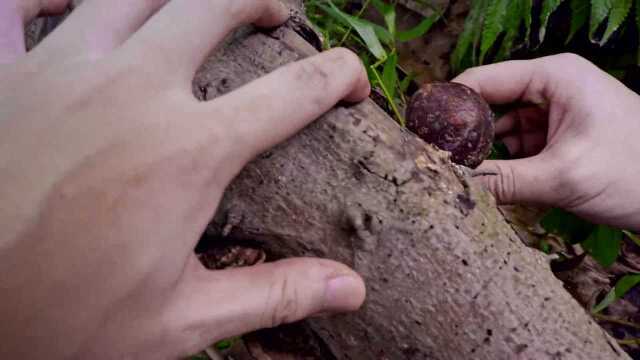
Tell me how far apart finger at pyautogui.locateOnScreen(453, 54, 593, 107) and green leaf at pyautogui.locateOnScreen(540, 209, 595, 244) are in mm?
611

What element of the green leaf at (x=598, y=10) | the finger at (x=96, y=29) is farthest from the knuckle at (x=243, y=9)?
the green leaf at (x=598, y=10)

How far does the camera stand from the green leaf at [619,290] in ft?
9.62

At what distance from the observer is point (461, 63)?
376cm

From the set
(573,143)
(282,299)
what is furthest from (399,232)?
(573,143)

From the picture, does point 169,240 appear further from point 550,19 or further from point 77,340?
point 550,19

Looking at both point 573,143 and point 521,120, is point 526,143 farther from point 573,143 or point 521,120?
point 573,143

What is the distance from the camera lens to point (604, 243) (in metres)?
2.98

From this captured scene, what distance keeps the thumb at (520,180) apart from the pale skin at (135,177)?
0.83m

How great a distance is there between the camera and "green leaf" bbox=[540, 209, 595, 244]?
120 inches

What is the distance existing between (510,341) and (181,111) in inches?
39.4

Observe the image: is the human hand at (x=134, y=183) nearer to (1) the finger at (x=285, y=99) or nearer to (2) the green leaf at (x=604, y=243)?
(1) the finger at (x=285, y=99)

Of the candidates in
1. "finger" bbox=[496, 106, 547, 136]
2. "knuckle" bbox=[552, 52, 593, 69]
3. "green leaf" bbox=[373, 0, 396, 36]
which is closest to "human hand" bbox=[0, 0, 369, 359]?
"knuckle" bbox=[552, 52, 593, 69]

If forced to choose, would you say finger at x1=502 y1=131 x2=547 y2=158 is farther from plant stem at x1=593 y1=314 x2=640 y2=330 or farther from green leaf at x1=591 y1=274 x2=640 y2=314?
plant stem at x1=593 y1=314 x2=640 y2=330

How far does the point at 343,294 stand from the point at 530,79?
5.20 feet
